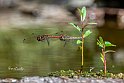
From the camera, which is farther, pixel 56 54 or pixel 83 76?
pixel 56 54

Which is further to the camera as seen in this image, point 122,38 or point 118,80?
point 122,38

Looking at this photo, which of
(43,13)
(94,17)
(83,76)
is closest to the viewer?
(83,76)

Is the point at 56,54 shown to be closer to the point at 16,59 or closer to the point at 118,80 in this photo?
the point at 16,59

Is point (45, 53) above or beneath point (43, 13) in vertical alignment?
beneath

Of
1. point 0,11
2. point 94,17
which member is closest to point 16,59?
Result: point 94,17

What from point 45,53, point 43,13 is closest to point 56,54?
point 45,53

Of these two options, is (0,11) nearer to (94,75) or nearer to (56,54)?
(56,54)

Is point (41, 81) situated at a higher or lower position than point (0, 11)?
lower

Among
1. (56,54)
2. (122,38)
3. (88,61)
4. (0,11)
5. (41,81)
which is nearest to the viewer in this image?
(41,81)

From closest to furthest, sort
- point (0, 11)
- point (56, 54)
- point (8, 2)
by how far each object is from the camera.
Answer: point (56, 54), point (0, 11), point (8, 2)
